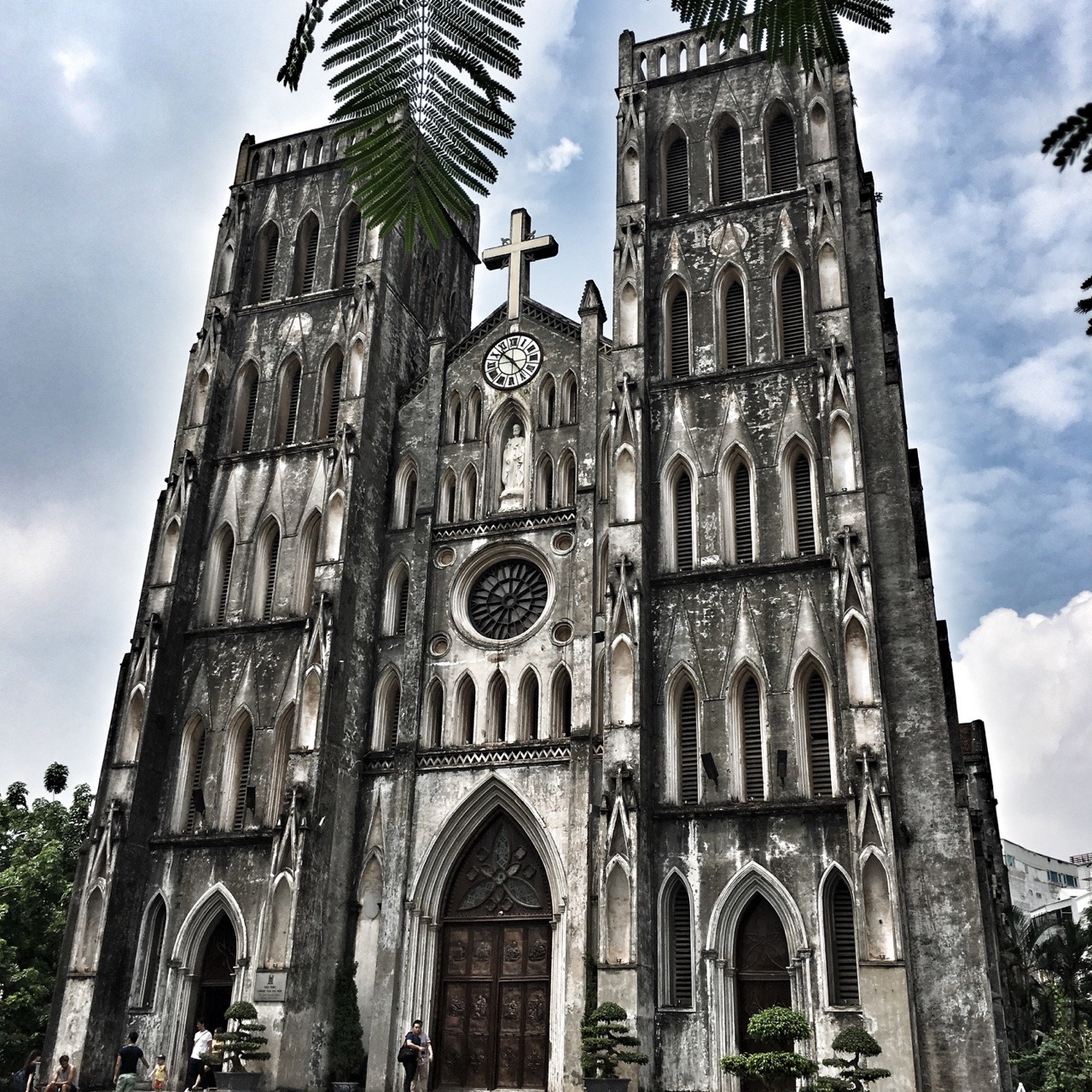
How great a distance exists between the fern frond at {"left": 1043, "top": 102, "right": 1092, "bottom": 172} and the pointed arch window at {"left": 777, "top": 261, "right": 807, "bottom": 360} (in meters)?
21.2

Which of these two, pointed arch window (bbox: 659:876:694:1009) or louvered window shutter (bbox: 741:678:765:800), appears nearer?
pointed arch window (bbox: 659:876:694:1009)

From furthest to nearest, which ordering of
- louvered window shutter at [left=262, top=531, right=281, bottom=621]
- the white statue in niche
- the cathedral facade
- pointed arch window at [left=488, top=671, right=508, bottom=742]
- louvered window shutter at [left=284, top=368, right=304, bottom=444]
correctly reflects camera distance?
louvered window shutter at [left=284, top=368, right=304, bottom=444] < louvered window shutter at [left=262, top=531, right=281, bottom=621] < the white statue in niche < pointed arch window at [left=488, top=671, right=508, bottom=742] < the cathedral facade

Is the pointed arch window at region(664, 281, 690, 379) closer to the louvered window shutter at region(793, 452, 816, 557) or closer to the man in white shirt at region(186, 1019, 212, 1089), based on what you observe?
the louvered window shutter at region(793, 452, 816, 557)

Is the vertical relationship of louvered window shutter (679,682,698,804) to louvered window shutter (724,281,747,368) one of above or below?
below

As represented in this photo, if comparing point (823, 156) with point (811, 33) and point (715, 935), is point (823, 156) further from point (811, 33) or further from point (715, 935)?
point (811, 33)

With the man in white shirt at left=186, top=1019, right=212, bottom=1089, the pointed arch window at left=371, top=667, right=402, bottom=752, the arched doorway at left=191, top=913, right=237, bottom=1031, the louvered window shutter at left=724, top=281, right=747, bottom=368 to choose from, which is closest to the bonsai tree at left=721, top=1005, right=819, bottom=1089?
the man in white shirt at left=186, top=1019, right=212, bottom=1089

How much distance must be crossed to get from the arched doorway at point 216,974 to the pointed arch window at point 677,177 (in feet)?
53.1

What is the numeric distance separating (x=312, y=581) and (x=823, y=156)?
12.9 meters

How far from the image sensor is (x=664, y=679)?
20.7m

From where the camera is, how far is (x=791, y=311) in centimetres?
2309

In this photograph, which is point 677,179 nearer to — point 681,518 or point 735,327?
point 735,327

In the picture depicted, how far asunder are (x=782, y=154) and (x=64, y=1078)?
833 inches

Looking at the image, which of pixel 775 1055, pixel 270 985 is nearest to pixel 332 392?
pixel 270 985

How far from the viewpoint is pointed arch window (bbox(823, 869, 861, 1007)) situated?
1781 cm
